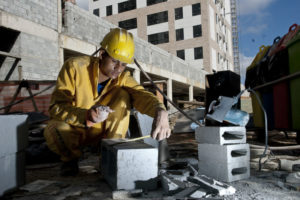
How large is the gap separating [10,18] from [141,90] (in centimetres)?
603

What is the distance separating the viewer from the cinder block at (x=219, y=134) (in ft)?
6.24

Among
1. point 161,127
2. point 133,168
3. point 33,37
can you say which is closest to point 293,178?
point 161,127

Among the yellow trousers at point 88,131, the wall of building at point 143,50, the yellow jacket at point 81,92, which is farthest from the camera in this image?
the wall of building at point 143,50

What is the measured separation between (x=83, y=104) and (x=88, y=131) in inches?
12.6

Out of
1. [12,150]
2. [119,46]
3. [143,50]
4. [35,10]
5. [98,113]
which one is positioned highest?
[143,50]

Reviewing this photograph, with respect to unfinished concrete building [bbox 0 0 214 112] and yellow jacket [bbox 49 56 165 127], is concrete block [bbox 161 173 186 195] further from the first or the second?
unfinished concrete building [bbox 0 0 214 112]

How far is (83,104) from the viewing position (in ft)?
7.39

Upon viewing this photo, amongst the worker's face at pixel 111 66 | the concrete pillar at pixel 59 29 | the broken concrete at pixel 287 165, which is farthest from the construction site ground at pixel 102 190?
the concrete pillar at pixel 59 29

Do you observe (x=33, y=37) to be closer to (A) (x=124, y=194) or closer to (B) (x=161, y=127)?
(B) (x=161, y=127)

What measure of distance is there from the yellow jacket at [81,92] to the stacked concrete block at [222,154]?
1.63 feet

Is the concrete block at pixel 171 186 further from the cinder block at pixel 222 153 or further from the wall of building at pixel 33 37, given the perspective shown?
the wall of building at pixel 33 37

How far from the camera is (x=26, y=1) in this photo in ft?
23.3

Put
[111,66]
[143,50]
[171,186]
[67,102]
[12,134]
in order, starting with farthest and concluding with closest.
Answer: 1. [143,50]
2. [111,66]
3. [67,102]
4. [12,134]
5. [171,186]

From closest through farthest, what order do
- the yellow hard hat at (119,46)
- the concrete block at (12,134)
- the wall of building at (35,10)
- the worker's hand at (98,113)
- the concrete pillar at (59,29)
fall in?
the concrete block at (12,134)
the worker's hand at (98,113)
the yellow hard hat at (119,46)
the wall of building at (35,10)
the concrete pillar at (59,29)
